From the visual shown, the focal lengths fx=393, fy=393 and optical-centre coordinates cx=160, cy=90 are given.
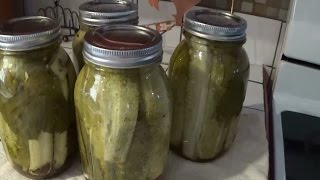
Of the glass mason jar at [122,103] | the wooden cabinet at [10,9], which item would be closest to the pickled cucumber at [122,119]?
the glass mason jar at [122,103]

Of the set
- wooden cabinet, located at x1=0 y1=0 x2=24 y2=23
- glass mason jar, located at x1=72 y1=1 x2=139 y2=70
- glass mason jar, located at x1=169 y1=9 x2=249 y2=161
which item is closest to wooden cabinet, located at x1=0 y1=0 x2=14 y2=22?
wooden cabinet, located at x1=0 y1=0 x2=24 y2=23

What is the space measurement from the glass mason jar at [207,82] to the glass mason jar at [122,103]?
65mm

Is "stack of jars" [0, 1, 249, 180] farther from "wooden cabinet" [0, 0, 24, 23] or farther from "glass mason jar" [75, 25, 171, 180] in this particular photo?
"wooden cabinet" [0, 0, 24, 23]

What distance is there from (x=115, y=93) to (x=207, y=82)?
5.2 inches

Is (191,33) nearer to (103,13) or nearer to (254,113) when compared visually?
(103,13)

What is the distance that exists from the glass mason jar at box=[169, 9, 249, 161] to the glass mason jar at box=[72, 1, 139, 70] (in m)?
0.08

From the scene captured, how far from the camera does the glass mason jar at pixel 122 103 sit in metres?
0.39

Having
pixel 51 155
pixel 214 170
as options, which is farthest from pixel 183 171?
pixel 51 155

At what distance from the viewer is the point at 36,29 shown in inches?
17.0

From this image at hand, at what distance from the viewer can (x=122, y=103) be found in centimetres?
39

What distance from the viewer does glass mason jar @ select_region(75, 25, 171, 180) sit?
0.39 meters

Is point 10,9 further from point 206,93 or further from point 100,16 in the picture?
point 206,93

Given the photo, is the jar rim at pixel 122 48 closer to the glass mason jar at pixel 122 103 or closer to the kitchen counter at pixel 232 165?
the glass mason jar at pixel 122 103

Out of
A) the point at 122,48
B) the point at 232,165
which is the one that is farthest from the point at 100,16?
the point at 232,165
